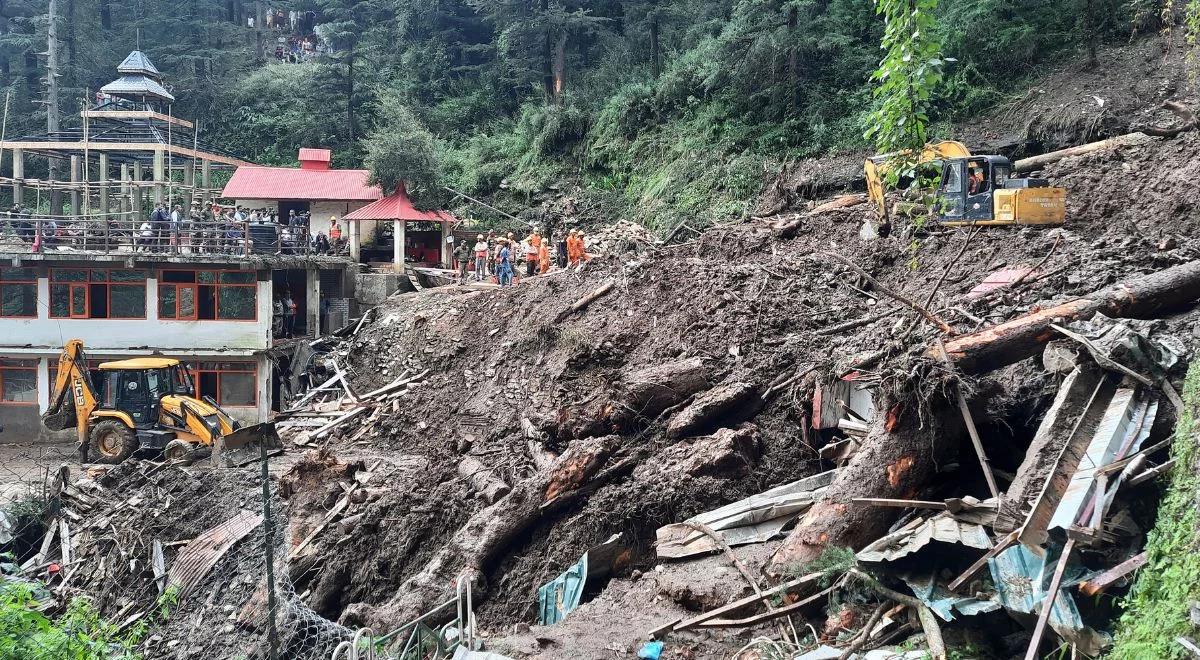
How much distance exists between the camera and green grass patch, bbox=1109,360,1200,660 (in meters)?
6.06

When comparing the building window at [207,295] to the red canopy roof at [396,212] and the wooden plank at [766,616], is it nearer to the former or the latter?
the red canopy roof at [396,212]

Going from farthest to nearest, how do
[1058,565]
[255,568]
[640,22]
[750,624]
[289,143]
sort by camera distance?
1. [289,143]
2. [640,22]
3. [255,568]
4. [750,624]
5. [1058,565]

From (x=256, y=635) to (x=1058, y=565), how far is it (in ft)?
33.0

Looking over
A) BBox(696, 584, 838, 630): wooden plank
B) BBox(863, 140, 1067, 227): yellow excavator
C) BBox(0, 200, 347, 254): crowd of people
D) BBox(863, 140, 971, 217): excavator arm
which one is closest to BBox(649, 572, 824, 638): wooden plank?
BBox(696, 584, 838, 630): wooden plank

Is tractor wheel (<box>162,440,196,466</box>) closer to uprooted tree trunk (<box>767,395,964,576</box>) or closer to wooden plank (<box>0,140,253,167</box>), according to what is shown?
uprooted tree trunk (<box>767,395,964,576</box>)

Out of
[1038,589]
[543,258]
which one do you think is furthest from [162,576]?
[543,258]

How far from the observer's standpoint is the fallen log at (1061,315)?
31.1 ft

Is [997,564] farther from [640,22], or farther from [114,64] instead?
[114,64]

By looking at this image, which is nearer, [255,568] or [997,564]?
[997,564]

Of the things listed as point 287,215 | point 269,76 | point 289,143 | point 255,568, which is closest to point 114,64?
point 269,76

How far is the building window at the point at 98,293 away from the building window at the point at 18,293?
576 mm

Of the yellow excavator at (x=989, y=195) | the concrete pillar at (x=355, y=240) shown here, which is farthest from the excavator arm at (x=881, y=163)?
the concrete pillar at (x=355, y=240)

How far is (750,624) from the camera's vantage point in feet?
28.4

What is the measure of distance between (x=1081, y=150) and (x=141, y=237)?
24552mm
